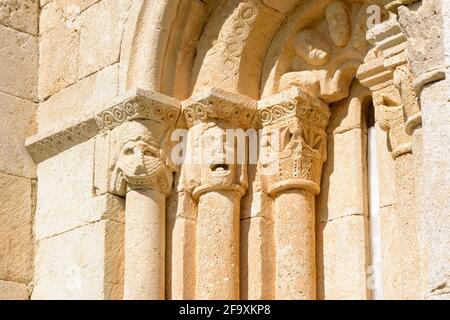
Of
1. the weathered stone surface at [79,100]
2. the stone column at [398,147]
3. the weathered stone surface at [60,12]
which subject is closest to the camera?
the stone column at [398,147]

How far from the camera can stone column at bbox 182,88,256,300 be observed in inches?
279

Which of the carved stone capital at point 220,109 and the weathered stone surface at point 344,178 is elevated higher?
the carved stone capital at point 220,109

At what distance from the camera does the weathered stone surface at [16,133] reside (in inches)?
314

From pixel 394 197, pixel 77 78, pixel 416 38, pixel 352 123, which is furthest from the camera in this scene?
pixel 77 78

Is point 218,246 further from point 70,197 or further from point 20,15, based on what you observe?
point 20,15

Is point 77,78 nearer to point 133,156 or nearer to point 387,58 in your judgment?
point 133,156

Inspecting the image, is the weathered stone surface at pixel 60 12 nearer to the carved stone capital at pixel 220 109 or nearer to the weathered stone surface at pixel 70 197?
the weathered stone surface at pixel 70 197

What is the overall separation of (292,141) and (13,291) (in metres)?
1.90

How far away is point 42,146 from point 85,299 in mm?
1165

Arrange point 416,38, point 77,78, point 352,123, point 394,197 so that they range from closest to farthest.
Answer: point 416,38 < point 394,197 < point 352,123 < point 77,78

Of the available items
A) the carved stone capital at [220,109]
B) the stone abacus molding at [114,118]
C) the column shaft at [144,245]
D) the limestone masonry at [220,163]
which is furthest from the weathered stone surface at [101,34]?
the column shaft at [144,245]

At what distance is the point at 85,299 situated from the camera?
7.21 metres

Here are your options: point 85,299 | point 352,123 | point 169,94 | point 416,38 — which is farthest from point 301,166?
point 416,38

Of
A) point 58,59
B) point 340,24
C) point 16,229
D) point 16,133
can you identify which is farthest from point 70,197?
point 340,24
